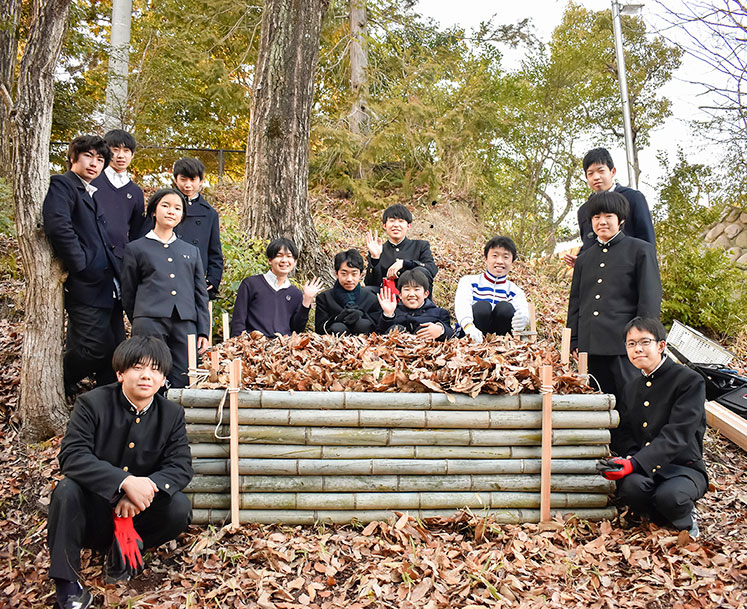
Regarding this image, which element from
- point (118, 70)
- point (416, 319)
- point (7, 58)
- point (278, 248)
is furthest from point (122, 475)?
point (118, 70)

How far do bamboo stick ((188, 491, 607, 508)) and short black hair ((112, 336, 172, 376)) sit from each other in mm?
869

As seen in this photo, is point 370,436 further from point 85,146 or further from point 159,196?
point 85,146

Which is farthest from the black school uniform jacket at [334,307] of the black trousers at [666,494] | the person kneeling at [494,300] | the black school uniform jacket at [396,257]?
the black trousers at [666,494]

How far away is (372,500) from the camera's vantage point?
353 centimetres

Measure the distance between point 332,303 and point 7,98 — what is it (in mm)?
2922

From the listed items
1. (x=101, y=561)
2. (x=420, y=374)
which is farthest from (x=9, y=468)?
(x=420, y=374)

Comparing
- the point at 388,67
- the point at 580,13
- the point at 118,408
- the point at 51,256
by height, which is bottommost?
the point at 118,408

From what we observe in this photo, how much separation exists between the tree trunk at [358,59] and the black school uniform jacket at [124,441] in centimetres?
844

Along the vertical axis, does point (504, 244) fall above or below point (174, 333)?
above

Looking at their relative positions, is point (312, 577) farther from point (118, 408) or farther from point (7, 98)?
point (7, 98)

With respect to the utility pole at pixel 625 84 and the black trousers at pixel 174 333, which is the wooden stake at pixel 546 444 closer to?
the black trousers at pixel 174 333

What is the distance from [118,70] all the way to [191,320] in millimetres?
7285

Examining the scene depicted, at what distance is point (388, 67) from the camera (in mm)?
11781

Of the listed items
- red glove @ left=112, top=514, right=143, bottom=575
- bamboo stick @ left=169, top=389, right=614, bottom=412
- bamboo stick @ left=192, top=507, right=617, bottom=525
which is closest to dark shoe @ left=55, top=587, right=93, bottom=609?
red glove @ left=112, top=514, right=143, bottom=575
